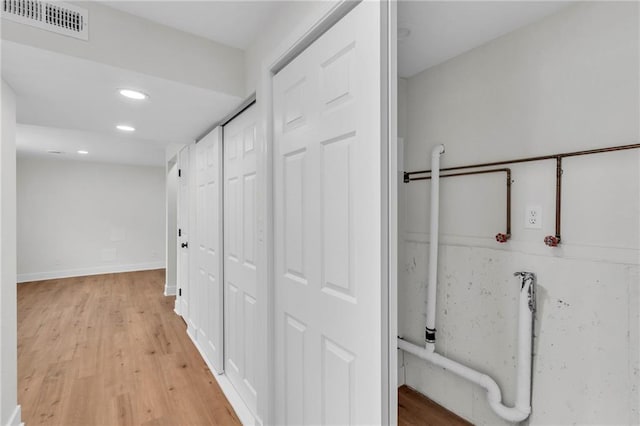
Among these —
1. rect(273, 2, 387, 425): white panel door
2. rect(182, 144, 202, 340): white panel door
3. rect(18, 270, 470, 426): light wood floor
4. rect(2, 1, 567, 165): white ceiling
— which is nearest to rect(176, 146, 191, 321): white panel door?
rect(182, 144, 202, 340): white panel door

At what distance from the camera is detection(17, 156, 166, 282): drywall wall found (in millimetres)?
5587

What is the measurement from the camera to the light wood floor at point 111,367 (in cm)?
201

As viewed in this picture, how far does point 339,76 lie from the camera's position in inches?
44.4

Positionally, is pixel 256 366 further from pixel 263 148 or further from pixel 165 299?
pixel 165 299

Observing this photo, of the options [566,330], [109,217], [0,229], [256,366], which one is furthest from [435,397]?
[109,217]

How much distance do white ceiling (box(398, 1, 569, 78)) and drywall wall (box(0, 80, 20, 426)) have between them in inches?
84.4

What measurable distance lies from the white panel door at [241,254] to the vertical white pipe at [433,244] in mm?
1148

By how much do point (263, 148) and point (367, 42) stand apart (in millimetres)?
795

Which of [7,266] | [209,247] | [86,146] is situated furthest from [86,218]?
[7,266]

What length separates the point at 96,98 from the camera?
73.4 inches

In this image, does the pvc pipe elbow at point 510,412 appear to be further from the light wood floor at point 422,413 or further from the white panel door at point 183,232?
the white panel door at point 183,232

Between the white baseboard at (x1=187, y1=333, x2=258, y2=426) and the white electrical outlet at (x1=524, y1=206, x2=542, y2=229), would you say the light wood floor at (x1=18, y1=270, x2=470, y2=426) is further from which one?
the white electrical outlet at (x1=524, y1=206, x2=542, y2=229)

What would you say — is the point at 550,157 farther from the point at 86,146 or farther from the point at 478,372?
the point at 86,146

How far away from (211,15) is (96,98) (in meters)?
0.92
